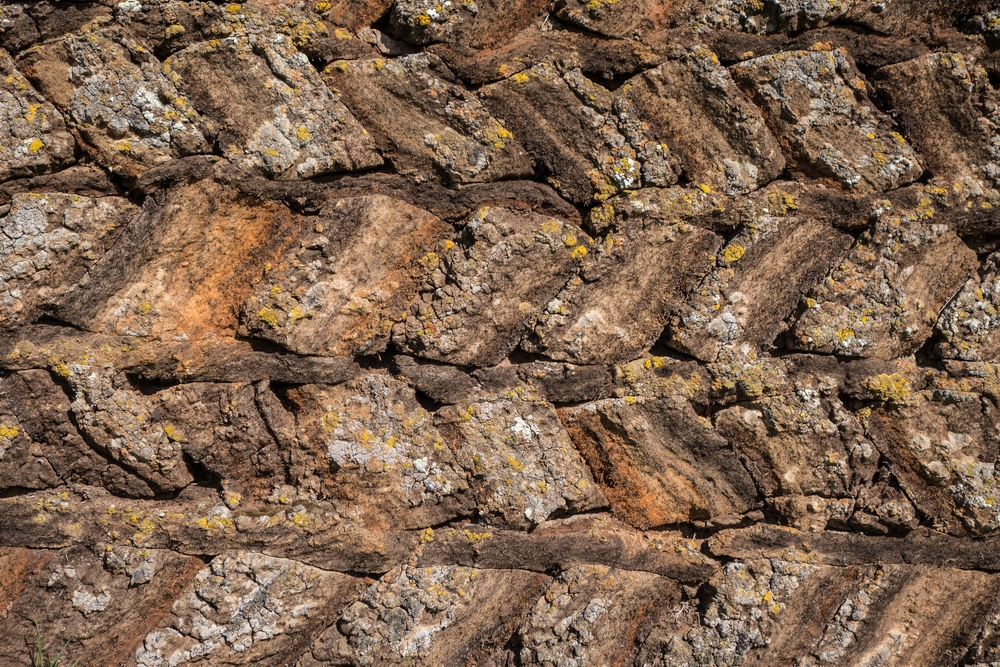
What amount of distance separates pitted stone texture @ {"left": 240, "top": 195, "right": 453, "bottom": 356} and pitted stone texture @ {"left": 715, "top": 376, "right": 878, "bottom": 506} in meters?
1.03

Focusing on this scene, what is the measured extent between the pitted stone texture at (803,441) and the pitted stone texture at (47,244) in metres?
1.81

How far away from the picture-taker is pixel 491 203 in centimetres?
219

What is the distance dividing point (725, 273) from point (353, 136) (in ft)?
3.73

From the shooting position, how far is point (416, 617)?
7.22ft

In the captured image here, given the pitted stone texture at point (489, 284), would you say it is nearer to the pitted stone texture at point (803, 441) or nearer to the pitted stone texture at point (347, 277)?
the pitted stone texture at point (347, 277)

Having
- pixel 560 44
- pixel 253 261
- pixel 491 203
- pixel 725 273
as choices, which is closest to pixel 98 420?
pixel 253 261

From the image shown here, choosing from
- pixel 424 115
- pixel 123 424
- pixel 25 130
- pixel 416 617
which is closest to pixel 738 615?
pixel 416 617

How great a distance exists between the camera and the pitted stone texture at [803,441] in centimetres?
230

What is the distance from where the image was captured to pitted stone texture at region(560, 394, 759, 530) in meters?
2.29

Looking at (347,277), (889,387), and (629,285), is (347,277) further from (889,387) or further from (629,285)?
(889,387)

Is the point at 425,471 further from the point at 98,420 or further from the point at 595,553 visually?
the point at 98,420

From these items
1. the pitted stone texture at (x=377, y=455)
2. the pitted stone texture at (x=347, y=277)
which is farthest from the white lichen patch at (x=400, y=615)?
the pitted stone texture at (x=347, y=277)

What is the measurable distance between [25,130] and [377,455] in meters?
1.24

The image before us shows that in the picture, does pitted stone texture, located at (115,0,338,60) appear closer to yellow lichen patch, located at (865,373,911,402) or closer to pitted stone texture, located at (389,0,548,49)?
pitted stone texture, located at (389,0,548,49)
